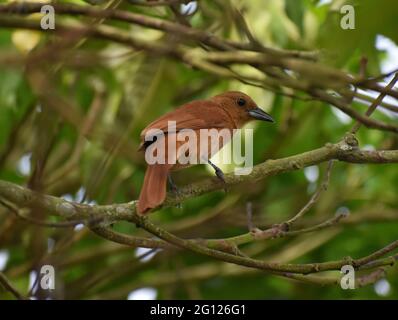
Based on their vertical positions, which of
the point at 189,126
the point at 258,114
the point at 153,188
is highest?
the point at 258,114

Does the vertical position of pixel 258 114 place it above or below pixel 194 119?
above

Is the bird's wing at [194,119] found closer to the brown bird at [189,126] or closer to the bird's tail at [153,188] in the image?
the brown bird at [189,126]

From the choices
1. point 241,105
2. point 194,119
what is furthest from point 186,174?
point 194,119

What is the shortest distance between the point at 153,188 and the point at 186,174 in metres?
1.90

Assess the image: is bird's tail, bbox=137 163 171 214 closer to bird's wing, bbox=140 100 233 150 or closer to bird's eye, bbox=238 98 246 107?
bird's wing, bbox=140 100 233 150

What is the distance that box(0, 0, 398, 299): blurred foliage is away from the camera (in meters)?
4.77

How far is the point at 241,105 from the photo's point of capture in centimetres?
521

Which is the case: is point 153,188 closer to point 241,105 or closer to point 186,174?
point 241,105

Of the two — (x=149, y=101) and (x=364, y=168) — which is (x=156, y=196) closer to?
(x=149, y=101)

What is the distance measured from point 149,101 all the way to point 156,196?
5.46 ft

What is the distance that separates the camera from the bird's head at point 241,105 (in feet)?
17.0
